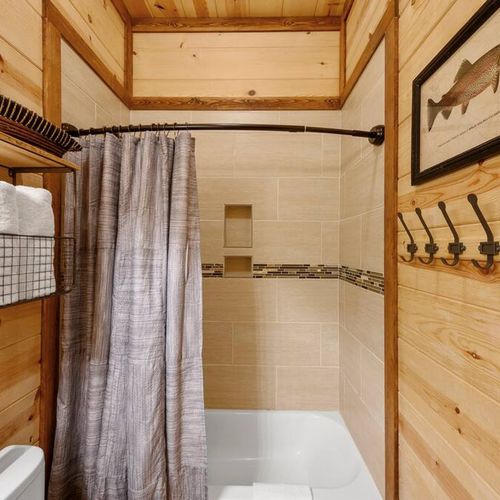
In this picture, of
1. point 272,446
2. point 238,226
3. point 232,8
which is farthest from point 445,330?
point 232,8

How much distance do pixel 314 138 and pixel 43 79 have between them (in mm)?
1321

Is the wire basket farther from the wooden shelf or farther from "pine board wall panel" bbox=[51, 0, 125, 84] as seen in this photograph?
"pine board wall panel" bbox=[51, 0, 125, 84]

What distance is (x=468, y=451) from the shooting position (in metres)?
0.69

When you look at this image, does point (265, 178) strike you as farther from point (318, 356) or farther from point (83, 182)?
point (318, 356)

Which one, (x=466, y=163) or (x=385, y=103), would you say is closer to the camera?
(x=466, y=163)

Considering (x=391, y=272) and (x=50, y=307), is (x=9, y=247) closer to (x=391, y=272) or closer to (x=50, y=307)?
(x=50, y=307)

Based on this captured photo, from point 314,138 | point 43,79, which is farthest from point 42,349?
point 314,138

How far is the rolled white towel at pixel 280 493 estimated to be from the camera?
117 cm

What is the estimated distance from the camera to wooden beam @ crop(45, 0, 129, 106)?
3.67 feet

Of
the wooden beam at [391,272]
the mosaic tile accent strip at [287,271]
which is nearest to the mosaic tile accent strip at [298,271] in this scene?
the mosaic tile accent strip at [287,271]

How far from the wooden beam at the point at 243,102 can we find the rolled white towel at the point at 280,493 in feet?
6.12

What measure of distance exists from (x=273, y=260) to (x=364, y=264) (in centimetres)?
57

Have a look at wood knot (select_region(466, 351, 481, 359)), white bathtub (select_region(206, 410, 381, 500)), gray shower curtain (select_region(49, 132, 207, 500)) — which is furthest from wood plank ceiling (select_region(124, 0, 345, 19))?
white bathtub (select_region(206, 410, 381, 500))

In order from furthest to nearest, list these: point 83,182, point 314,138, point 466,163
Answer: point 314,138 < point 83,182 < point 466,163
